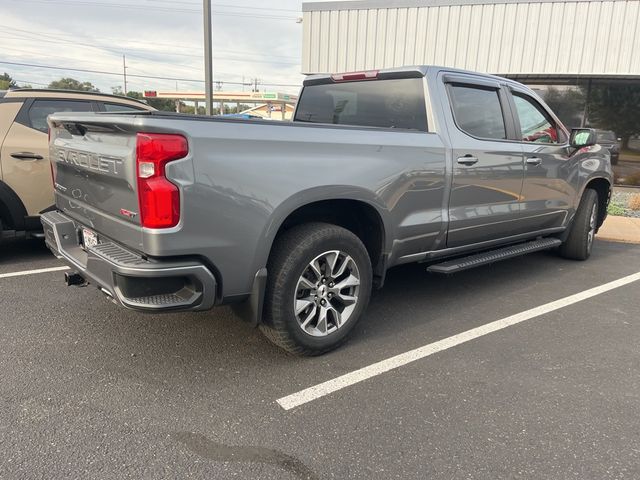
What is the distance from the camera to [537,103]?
5.14m

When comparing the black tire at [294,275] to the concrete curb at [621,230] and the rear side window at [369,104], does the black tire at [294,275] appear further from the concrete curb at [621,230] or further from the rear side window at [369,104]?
the concrete curb at [621,230]

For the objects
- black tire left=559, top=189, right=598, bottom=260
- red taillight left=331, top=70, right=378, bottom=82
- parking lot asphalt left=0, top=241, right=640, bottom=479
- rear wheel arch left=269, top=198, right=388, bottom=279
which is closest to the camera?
parking lot asphalt left=0, top=241, right=640, bottom=479

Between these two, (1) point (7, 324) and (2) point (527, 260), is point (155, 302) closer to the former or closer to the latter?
(1) point (7, 324)

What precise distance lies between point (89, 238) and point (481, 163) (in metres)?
2.98

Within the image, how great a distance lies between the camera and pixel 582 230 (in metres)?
5.94

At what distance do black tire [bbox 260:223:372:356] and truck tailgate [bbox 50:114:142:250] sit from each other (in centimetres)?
82

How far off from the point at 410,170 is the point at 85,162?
2.13 meters

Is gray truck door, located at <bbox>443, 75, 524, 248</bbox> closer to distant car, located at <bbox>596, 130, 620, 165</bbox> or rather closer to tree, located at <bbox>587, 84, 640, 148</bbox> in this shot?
distant car, located at <bbox>596, 130, 620, 165</bbox>

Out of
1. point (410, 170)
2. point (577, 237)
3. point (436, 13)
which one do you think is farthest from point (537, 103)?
point (436, 13)

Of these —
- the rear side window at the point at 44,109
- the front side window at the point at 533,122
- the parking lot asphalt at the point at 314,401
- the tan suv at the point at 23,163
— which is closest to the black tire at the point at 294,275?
the parking lot asphalt at the point at 314,401

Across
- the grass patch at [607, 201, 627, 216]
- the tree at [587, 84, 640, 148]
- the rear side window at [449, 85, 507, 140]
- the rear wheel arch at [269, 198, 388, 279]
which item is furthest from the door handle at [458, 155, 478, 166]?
the tree at [587, 84, 640, 148]

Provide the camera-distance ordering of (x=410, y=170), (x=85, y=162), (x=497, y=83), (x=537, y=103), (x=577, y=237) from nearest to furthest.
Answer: (x=85, y=162) → (x=410, y=170) → (x=497, y=83) → (x=537, y=103) → (x=577, y=237)

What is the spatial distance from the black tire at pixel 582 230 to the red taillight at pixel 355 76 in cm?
311

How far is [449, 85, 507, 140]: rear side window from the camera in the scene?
418 centimetres
